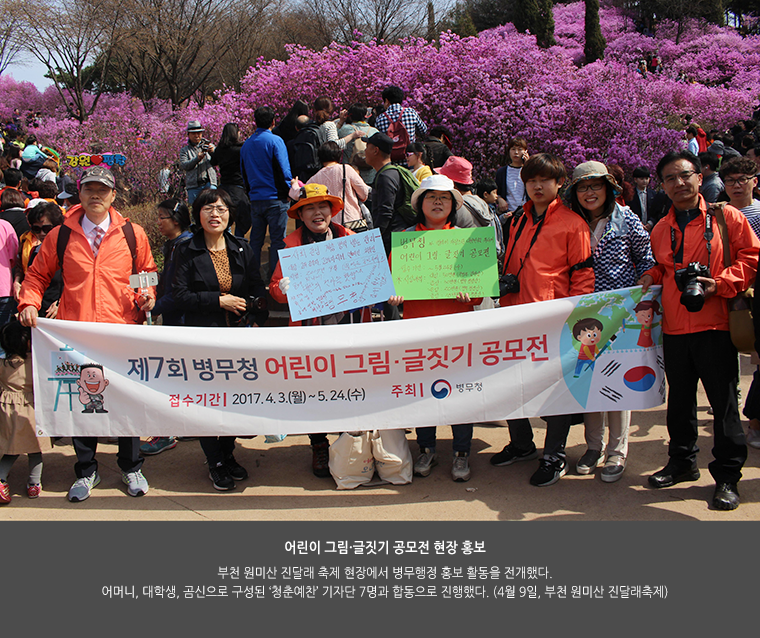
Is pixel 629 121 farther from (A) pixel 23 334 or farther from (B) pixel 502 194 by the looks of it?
(A) pixel 23 334

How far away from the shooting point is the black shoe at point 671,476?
3.88 m

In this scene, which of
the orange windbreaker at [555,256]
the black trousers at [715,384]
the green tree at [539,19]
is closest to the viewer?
the black trousers at [715,384]

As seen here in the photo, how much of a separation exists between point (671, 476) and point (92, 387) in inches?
144

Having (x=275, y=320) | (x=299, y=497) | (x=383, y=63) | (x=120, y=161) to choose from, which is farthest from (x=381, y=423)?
(x=383, y=63)

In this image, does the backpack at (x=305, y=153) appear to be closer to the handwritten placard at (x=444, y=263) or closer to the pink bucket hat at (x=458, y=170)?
the pink bucket hat at (x=458, y=170)

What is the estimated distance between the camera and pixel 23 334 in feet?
12.9

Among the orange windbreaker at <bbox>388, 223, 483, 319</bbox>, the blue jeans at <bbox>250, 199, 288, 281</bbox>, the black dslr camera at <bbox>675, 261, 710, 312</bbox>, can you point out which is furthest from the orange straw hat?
the blue jeans at <bbox>250, 199, 288, 281</bbox>

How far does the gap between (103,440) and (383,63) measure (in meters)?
11.3

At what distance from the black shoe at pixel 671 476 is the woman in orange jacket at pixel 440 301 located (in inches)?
45.2

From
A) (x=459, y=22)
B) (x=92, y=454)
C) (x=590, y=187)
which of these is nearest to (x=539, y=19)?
(x=459, y=22)

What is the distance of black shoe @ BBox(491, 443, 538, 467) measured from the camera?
4.31 metres

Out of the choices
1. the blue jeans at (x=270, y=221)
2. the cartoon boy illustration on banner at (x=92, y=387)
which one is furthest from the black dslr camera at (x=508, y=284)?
the blue jeans at (x=270, y=221)

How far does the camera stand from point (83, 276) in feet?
12.9

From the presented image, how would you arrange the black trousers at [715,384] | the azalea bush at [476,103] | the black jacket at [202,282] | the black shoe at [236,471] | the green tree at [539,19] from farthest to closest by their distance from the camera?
the green tree at [539,19]
the azalea bush at [476,103]
the black shoe at [236,471]
the black jacket at [202,282]
the black trousers at [715,384]
